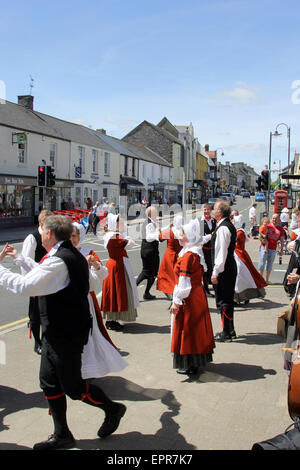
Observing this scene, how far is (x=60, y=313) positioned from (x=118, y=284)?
3598mm

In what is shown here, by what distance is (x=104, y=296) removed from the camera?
23.1ft

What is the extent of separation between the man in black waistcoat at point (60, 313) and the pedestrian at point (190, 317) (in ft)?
5.31

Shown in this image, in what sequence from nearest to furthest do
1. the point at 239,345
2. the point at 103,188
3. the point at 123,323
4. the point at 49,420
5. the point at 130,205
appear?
1. the point at 49,420
2. the point at 239,345
3. the point at 123,323
4. the point at 103,188
5. the point at 130,205

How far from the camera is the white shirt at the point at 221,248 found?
20.3ft

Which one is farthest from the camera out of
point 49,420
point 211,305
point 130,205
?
point 130,205

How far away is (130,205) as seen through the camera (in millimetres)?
45969

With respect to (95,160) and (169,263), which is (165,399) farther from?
(95,160)

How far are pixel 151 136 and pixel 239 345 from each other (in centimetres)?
5758

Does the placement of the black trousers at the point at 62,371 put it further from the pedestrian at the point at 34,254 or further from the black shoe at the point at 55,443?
the pedestrian at the point at 34,254

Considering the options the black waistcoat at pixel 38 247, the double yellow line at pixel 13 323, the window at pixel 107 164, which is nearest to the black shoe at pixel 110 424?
the black waistcoat at pixel 38 247

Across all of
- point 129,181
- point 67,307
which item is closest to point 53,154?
point 129,181

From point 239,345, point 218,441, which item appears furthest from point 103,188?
point 218,441

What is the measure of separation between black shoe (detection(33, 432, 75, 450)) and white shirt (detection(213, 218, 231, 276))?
327 centimetres
